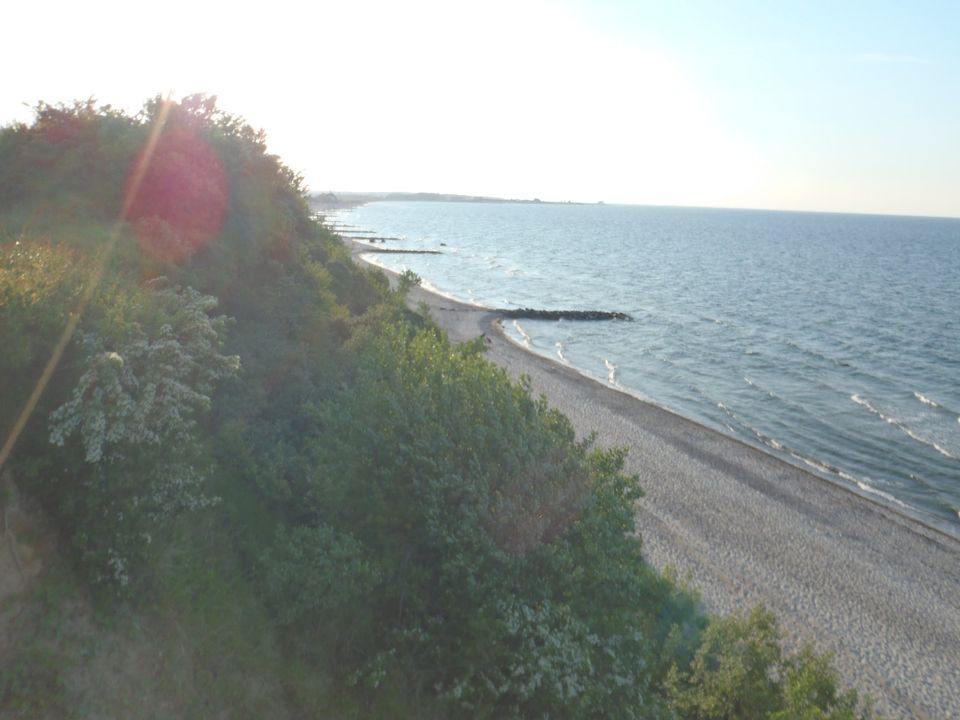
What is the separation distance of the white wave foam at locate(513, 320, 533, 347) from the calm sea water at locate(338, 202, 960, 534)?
10cm

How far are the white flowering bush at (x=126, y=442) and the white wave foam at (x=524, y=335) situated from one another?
4131cm

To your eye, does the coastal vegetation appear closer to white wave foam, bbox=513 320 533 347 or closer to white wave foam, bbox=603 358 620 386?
white wave foam, bbox=603 358 620 386

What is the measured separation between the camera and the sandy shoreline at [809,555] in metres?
16.2

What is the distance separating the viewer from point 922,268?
→ 107 metres

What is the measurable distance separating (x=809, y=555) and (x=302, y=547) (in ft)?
54.0

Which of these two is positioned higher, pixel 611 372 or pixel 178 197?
pixel 178 197

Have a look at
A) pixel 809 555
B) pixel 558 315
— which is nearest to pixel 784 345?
pixel 558 315

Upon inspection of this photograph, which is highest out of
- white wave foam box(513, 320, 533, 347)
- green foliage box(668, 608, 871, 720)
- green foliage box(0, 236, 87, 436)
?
green foliage box(0, 236, 87, 436)

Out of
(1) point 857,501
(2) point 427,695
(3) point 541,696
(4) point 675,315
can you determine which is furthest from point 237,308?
(4) point 675,315

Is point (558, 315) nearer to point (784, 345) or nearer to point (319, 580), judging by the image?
point (784, 345)

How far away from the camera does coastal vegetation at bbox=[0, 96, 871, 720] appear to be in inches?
331

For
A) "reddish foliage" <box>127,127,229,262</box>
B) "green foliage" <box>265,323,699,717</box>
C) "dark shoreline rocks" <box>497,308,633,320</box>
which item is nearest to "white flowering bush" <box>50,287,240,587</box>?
"green foliage" <box>265,323,699,717</box>

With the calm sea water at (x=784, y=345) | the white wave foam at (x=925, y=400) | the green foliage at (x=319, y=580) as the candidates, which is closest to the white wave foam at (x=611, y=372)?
the calm sea water at (x=784, y=345)

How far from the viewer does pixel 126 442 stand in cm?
862
